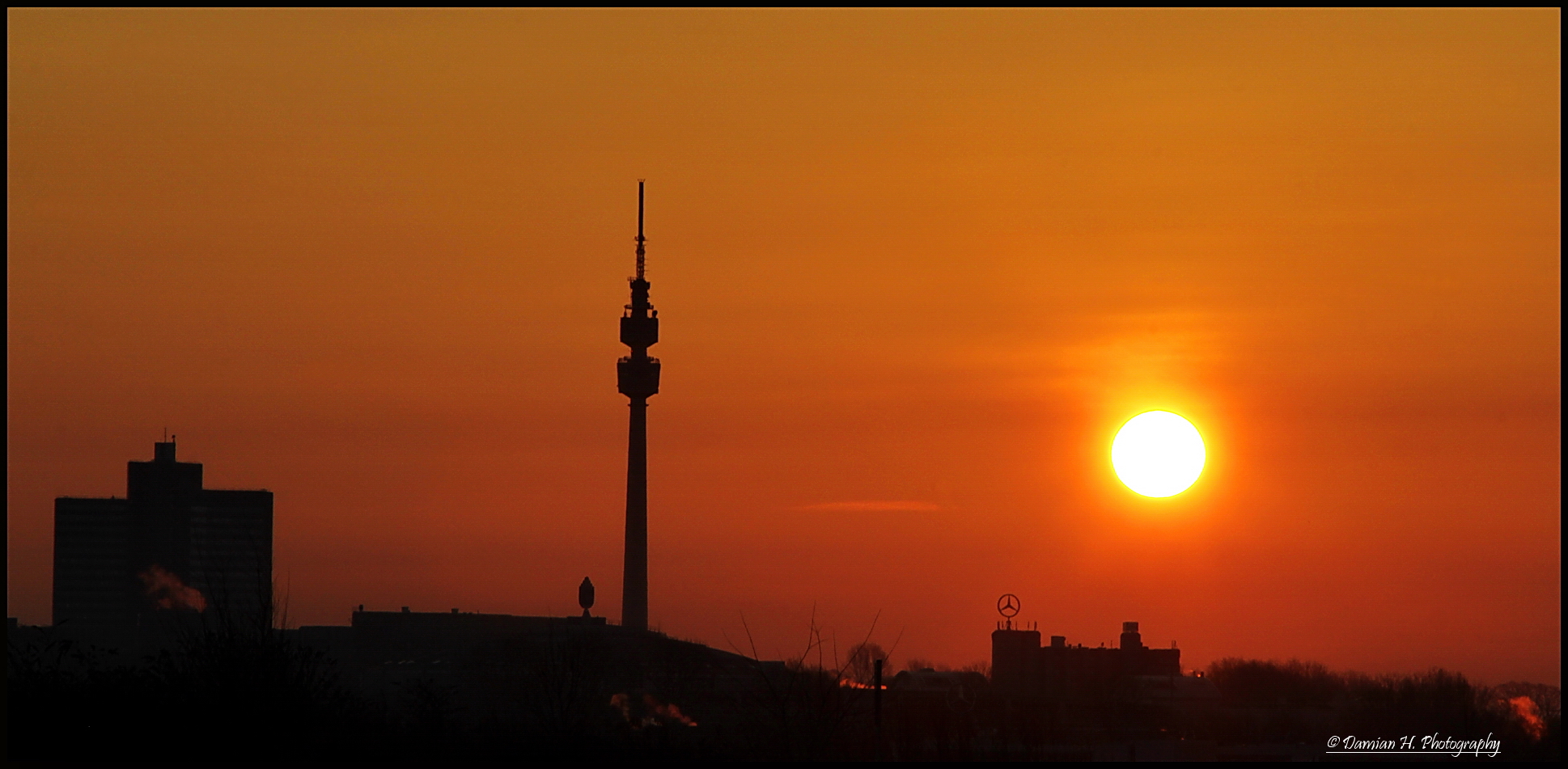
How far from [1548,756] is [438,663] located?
8925 cm

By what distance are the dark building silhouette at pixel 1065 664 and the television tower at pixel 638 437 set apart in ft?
186

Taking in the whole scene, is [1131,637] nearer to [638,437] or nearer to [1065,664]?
[1065,664]

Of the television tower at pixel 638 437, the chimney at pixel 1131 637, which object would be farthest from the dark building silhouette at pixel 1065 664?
the television tower at pixel 638 437

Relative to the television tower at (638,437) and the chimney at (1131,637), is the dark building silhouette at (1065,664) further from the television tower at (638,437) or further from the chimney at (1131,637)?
the television tower at (638,437)

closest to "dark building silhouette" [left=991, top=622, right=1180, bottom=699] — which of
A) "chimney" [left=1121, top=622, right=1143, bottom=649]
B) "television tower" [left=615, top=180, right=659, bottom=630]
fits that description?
"chimney" [left=1121, top=622, right=1143, bottom=649]

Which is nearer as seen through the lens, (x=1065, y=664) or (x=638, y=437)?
(x=1065, y=664)

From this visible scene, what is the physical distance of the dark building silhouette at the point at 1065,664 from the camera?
13000 cm

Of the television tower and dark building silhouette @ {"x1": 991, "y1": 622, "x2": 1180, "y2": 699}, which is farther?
the television tower

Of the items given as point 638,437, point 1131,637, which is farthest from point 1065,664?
point 638,437

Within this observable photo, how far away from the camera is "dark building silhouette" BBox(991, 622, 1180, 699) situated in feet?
427

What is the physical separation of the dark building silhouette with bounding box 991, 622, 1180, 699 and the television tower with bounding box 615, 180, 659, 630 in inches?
2229

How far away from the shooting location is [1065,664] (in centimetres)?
13262

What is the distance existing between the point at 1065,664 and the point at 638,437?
67945 mm

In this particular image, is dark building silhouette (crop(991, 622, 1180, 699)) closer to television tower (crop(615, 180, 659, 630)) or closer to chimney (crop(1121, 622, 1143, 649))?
chimney (crop(1121, 622, 1143, 649))
